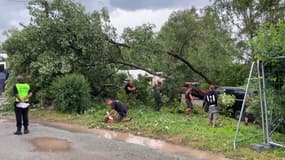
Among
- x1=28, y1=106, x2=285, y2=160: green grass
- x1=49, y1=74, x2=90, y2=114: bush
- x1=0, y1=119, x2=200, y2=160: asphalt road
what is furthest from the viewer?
x1=49, y1=74, x2=90, y2=114: bush

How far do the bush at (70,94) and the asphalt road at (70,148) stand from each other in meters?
Result: 3.70

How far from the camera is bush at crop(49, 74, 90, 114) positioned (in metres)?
14.0

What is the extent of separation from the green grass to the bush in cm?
48

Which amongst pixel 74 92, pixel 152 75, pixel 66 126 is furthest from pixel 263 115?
pixel 152 75

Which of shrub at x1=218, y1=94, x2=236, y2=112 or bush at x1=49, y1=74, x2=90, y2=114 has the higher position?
bush at x1=49, y1=74, x2=90, y2=114

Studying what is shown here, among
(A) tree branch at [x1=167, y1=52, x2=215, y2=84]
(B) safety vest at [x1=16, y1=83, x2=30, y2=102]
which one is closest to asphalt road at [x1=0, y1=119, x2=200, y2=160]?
(B) safety vest at [x1=16, y1=83, x2=30, y2=102]

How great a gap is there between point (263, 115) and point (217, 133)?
1.87 meters

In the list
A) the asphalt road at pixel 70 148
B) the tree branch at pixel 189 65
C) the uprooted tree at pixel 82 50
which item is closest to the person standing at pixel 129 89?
the uprooted tree at pixel 82 50

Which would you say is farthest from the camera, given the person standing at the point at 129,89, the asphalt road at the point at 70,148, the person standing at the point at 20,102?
the person standing at the point at 129,89

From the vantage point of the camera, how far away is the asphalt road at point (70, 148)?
745 centimetres

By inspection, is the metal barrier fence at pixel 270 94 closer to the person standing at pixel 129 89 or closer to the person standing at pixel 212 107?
the person standing at pixel 212 107

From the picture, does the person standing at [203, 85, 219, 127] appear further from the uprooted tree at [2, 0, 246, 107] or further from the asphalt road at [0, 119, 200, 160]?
the uprooted tree at [2, 0, 246, 107]

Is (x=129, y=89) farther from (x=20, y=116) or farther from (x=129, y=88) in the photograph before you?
(x=20, y=116)

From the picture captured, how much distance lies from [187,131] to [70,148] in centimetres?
327
